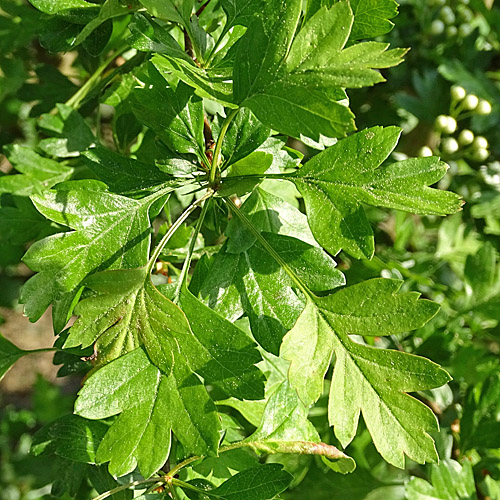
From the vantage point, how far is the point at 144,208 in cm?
60

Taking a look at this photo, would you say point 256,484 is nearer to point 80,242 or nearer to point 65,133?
point 80,242

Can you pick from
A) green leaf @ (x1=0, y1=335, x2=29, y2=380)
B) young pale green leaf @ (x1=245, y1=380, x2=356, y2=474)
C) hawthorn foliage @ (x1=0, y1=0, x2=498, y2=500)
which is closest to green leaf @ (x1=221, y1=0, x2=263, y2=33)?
hawthorn foliage @ (x1=0, y1=0, x2=498, y2=500)

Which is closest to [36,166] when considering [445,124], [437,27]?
[445,124]

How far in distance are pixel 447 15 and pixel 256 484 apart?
3.35 ft

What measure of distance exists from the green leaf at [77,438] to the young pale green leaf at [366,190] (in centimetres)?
32

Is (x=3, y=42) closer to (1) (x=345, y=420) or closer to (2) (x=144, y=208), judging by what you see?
(2) (x=144, y=208)

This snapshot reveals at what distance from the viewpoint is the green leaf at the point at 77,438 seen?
25.7 inches

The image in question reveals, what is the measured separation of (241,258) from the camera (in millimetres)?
604

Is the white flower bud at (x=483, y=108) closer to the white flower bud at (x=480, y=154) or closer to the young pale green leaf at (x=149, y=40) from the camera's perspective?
the white flower bud at (x=480, y=154)

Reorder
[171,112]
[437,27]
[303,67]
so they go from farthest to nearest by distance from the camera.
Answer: [437,27] → [171,112] → [303,67]

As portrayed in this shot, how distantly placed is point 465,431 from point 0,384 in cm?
216

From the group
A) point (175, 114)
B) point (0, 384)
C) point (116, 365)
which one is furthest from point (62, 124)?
point (0, 384)

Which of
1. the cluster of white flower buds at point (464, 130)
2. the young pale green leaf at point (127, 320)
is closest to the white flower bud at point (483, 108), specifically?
the cluster of white flower buds at point (464, 130)

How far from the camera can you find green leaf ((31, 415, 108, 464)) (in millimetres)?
653
